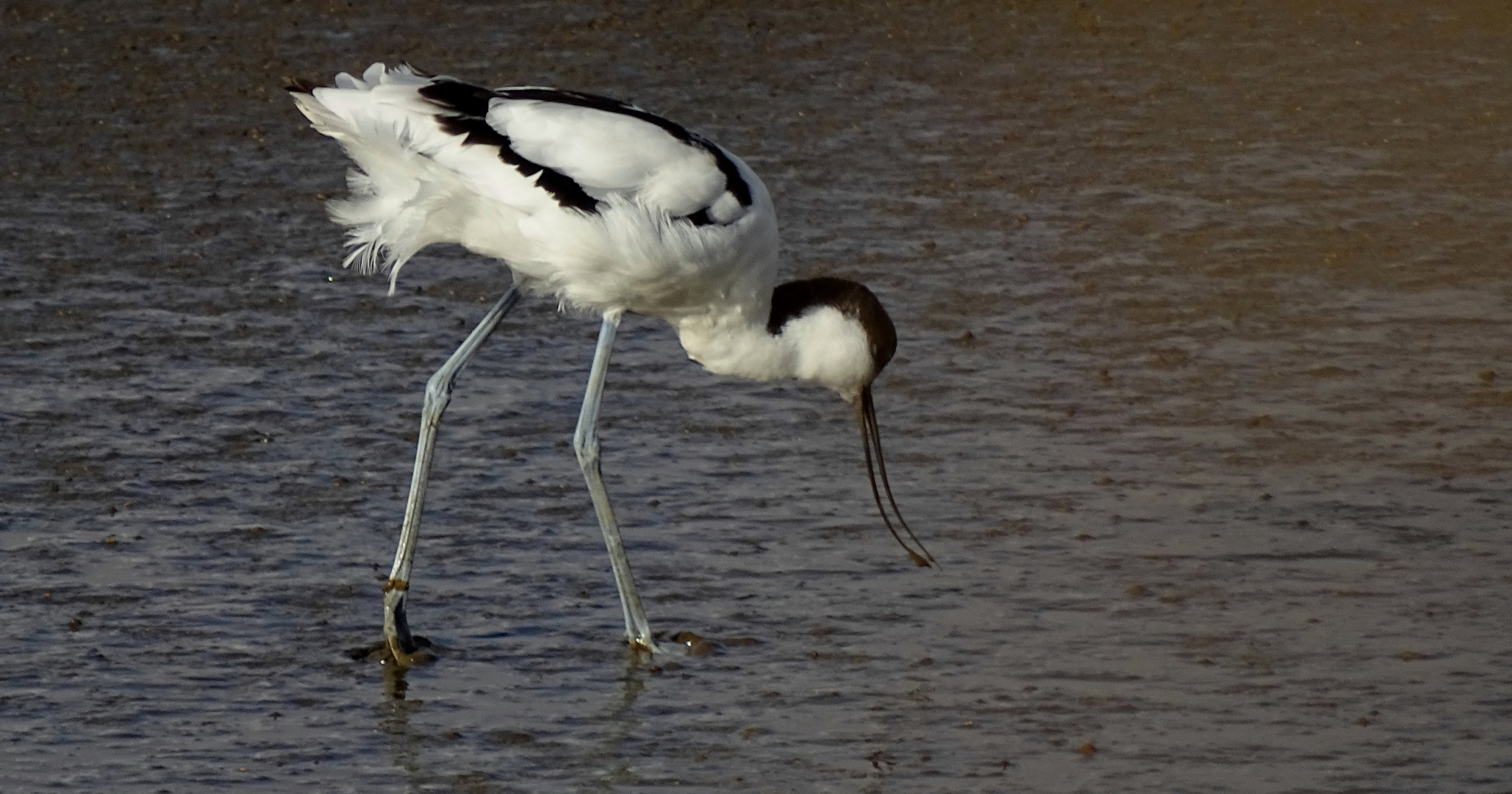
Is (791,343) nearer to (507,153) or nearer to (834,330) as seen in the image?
(834,330)

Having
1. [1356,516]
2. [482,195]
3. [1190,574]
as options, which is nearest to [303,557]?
[482,195]

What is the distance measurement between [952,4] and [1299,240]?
4.59 m

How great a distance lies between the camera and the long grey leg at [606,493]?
17.8 feet

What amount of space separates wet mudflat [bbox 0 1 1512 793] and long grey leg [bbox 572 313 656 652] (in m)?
0.12

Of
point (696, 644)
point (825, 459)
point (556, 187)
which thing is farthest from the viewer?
point (825, 459)

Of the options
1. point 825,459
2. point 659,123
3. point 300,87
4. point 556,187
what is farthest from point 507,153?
point 825,459

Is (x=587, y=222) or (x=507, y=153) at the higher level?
(x=507, y=153)

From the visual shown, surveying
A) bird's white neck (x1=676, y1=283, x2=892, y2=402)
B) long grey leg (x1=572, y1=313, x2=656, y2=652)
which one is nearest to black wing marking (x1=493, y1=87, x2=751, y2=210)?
bird's white neck (x1=676, y1=283, x2=892, y2=402)

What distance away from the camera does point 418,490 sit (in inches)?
216

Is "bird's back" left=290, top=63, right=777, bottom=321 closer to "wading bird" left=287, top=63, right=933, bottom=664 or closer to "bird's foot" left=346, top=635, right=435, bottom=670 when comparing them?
"wading bird" left=287, top=63, right=933, bottom=664

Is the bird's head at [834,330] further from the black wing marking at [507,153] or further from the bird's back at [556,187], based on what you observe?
the black wing marking at [507,153]

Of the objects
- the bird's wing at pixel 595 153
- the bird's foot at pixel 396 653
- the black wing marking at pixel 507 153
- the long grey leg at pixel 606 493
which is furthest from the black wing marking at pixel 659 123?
the bird's foot at pixel 396 653

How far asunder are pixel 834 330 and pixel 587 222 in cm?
71

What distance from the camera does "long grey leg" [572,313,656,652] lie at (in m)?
5.42
